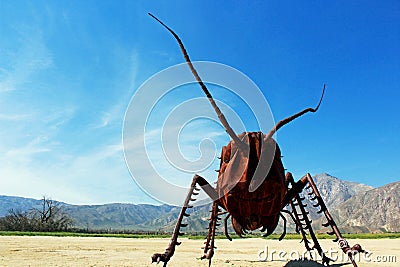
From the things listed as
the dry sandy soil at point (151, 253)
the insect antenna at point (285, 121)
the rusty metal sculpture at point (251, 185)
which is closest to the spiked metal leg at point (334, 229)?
the rusty metal sculpture at point (251, 185)

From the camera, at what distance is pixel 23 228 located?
10644 cm

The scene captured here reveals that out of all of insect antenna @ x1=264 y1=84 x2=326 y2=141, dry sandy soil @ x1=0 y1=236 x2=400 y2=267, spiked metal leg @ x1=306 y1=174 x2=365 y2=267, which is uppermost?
insect antenna @ x1=264 y1=84 x2=326 y2=141

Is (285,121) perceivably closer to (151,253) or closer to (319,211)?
(319,211)

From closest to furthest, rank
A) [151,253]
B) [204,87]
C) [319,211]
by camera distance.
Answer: [204,87] → [319,211] → [151,253]

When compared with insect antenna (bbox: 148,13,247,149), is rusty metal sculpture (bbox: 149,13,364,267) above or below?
below

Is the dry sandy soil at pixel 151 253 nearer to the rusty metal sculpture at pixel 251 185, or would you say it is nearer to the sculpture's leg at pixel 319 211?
the sculpture's leg at pixel 319 211

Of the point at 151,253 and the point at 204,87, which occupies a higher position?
the point at 204,87

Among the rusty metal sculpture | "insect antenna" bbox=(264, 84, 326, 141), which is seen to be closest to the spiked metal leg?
the rusty metal sculpture

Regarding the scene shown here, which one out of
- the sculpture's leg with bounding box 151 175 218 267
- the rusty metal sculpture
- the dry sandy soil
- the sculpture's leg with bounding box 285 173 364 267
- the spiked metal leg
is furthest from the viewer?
the dry sandy soil

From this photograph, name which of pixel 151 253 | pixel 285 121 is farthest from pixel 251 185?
pixel 151 253

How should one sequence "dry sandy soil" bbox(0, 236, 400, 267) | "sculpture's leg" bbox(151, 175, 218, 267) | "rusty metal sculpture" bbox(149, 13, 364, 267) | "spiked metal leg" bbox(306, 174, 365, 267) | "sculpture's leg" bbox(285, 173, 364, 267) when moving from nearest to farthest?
"spiked metal leg" bbox(306, 174, 365, 267) < "sculpture's leg" bbox(285, 173, 364, 267) < "sculpture's leg" bbox(151, 175, 218, 267) < "rusty metal sculpture" bbox(149, 13, 364, 267) < "dry sandy soil" bbox(0, 236, 400, 267)

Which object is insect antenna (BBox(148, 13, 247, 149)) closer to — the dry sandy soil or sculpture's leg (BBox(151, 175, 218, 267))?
sculpture's leg (BBox(151, 175, 218, 267))

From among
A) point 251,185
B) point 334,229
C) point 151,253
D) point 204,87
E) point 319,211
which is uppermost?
point 204,87

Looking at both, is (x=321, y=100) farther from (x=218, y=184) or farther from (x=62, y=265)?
(x=62, y=265)
